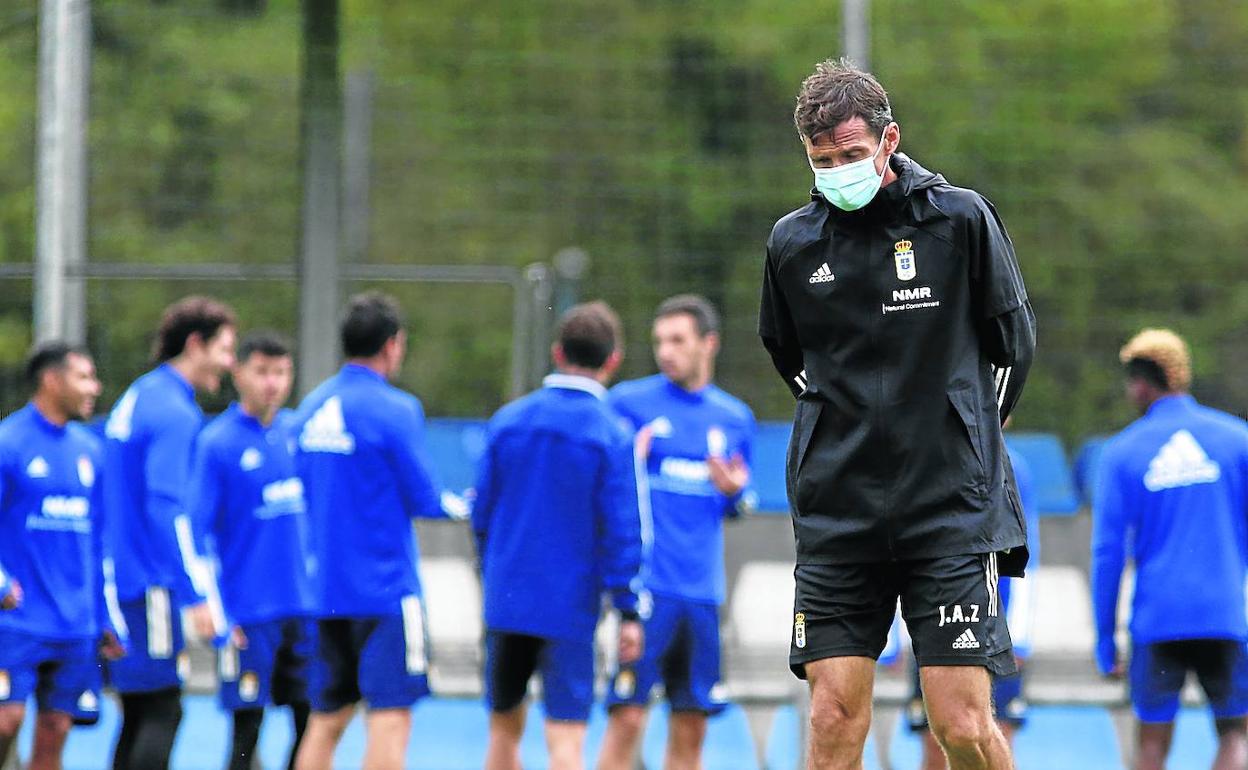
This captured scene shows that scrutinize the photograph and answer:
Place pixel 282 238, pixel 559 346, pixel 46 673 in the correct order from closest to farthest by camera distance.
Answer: pixel 559 346 → pixel 46 673 → pixel 282 238

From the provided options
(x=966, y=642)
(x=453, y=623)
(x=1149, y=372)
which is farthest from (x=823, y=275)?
(x=453, y=623)

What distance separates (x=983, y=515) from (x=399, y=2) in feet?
53.8

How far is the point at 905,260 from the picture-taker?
18.2ft

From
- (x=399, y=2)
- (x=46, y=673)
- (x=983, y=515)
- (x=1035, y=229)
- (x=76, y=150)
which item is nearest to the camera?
(x=983, y=515)

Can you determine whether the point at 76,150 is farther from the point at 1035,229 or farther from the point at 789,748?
the point at 1035,229

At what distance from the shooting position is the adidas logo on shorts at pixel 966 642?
5492mm

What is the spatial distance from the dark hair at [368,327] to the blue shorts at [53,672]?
181cm

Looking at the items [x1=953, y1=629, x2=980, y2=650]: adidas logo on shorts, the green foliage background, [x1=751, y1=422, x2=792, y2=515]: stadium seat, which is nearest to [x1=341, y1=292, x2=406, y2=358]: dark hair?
[x1=953, y1=629, x2=980, y2=650]: adidas logo on shorts

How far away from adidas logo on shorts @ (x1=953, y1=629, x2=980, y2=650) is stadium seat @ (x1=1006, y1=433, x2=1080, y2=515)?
282 inches

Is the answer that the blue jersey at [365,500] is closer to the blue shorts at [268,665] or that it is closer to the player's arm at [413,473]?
the player's arm at [413,473]

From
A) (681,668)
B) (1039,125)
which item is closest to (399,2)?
(1039,125)

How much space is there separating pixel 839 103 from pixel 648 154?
39.6ft

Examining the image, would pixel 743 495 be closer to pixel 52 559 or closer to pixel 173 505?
pixel 173 505

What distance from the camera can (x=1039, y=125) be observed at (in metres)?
18.5
